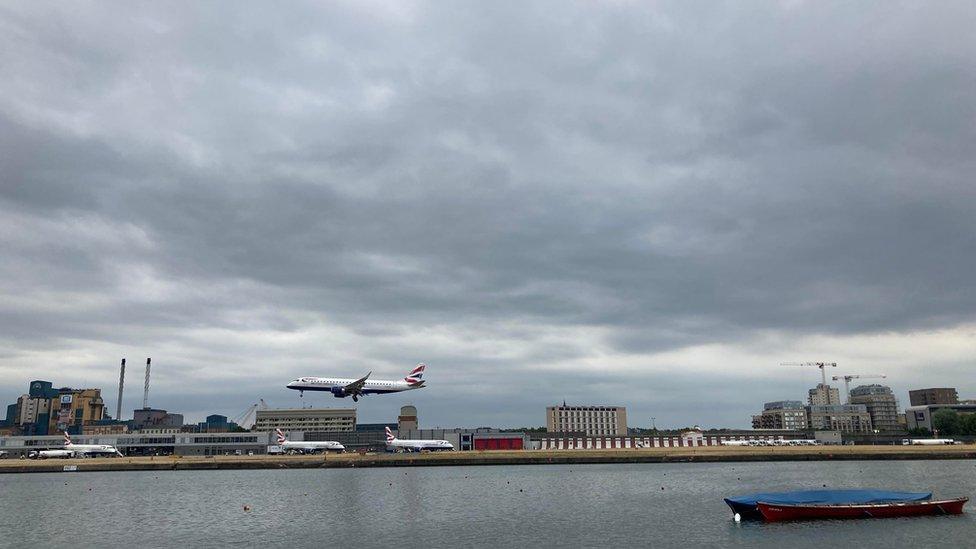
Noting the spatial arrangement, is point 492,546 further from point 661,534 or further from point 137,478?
point 137,478

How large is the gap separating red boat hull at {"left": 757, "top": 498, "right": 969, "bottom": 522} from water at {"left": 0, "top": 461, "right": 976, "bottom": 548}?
165 cm

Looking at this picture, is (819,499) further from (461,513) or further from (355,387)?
(355,387)

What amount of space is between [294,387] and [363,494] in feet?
306

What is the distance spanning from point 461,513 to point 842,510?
40880 millimetres

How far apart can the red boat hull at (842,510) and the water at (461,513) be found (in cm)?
165

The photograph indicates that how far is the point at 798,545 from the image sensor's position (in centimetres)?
5934

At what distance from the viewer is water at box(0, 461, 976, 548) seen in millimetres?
63688

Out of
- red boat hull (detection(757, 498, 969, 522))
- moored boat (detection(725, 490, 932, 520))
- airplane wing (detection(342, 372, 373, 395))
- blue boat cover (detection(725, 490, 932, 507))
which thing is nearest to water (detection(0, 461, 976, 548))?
red boat hull (detection(757, 498, 969, 522))

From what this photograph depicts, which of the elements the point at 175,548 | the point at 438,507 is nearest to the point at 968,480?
the point at 438,507

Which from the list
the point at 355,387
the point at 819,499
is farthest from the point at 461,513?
the point at 355,387

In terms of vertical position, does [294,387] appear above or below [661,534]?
above

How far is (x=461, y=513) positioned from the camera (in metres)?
81.2

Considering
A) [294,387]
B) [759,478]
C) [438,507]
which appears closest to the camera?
[438,507]

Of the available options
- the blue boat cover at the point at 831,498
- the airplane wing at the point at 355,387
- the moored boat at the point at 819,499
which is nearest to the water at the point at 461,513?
the moored boat at the point at 819,499
